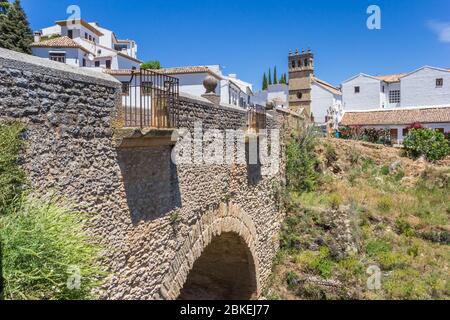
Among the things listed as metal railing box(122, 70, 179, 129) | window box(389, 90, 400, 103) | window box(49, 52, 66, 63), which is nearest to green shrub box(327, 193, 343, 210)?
metal railing box(122, 70, 179, 129)

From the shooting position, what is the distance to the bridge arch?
23.8ft

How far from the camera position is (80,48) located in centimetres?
2970

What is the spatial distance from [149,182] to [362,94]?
36363 millimetres

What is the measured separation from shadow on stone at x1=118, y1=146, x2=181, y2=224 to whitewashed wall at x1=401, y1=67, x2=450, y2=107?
3481cm

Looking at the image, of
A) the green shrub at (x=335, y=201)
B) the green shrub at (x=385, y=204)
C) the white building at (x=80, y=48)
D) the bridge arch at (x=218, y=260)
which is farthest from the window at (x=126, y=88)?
the white building at (x=80, y=48)

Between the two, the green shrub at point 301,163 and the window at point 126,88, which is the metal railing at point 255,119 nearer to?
the green shrub at point 301,163

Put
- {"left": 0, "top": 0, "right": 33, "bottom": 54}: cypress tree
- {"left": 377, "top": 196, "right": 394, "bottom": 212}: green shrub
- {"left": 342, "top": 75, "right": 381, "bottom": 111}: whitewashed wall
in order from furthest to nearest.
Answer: {"left": 342, "top": 75, "right": 381, "bottom": 111}: whitewashed wall < {"left": 0, "top": 0, "right": 33, "bottom": 54}: cypress tree < {"left": 377, "top": 196, "right": 394, "bottom": 212}: green shrub

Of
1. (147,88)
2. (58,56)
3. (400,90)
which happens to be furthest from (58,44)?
(400,90)

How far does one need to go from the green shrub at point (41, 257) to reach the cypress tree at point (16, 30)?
27.8 meters

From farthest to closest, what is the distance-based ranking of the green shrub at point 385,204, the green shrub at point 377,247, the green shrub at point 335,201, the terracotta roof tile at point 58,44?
1. the terracotta roof tile at point 58,44
2. the green shrub at point 385,204
3. the green shrub at point 335,201
4. the green shrub at point 377,247

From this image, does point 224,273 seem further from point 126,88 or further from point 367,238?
point 126,88

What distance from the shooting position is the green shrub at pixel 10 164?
12.0ft

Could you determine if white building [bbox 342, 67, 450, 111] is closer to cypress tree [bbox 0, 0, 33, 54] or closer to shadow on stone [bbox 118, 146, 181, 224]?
cypress tree [bbox 0, 0, 33, 54]
